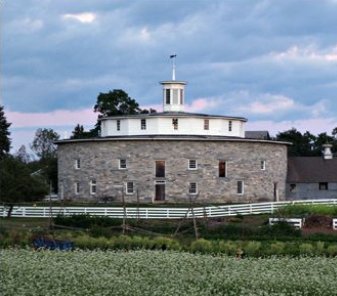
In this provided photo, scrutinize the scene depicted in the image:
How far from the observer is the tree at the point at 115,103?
366ft

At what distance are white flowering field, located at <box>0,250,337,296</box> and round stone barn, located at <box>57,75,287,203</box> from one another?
48679mm

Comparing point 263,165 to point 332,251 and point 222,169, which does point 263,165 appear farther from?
point 332,251

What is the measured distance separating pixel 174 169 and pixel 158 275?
54.6 meters

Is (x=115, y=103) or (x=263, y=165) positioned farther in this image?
(x=115, y=103)

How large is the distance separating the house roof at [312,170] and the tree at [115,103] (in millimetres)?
29777

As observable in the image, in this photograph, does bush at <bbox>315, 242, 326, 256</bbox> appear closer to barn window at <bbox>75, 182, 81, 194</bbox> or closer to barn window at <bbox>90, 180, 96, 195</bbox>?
barn window at <bbox>90, 180, 96, 195</bbox>

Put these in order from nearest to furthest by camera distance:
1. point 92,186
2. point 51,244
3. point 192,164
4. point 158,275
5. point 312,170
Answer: point 158,275, point 51,244, point 192,164, point 92,186, point 312,170

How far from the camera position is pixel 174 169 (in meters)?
77.6

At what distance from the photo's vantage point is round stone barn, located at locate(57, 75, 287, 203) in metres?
77.4

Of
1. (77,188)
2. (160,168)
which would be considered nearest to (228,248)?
(160,168)

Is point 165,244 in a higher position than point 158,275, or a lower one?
higher

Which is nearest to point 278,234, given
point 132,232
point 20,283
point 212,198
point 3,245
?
point 132,232

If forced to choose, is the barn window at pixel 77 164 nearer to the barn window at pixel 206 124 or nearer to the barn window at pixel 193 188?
the barn window at pixel 193 188

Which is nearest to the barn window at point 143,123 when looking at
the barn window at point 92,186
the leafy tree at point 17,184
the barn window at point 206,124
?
→ the barn window at point 206,124
